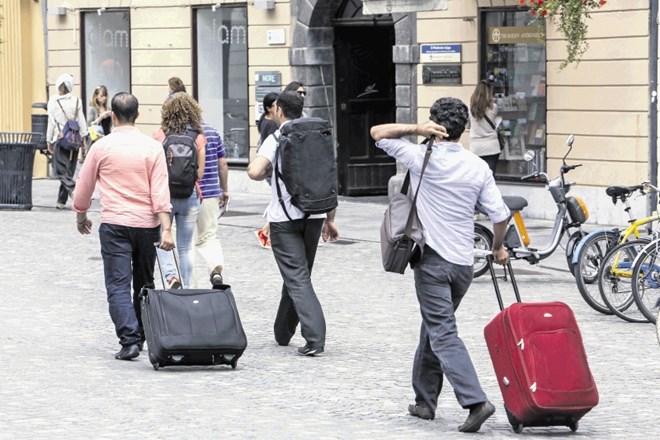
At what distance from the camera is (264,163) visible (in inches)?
405

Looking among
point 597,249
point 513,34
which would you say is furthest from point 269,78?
point 597,249

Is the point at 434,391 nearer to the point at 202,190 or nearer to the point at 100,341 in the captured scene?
the point at 100,341

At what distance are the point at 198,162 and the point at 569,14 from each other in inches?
274

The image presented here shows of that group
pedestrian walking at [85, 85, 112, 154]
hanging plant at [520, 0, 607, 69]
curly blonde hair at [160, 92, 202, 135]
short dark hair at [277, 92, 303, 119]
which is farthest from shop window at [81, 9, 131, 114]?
short dark hair at [277, 92, 303, 119]

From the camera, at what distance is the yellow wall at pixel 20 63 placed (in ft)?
91.5

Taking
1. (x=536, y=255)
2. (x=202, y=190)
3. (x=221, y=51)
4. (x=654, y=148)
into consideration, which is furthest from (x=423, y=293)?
(x=221, y=51)

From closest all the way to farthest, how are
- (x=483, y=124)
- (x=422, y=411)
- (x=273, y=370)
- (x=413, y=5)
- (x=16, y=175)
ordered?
1. (x=422, y=411)
2. (x=273, y=370)
3. (x=483, y=124)
4. (x=413, y=5)
5. (x=16, y=175)

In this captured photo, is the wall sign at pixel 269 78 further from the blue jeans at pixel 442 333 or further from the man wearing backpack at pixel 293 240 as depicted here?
the blue jeans at pixel 442 333

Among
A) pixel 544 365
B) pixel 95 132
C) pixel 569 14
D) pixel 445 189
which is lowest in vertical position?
pixel 544 365

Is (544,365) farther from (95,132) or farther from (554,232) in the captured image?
(95,132)

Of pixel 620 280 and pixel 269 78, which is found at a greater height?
pixel 269 78

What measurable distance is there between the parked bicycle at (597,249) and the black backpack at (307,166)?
275cm

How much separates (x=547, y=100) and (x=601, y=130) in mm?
1008

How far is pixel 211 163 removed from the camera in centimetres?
1255
